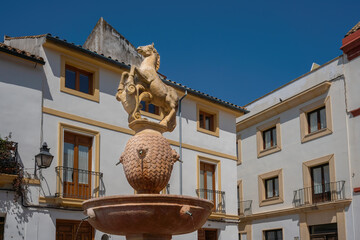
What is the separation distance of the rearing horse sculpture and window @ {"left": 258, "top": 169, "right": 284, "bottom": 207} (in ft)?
56.8

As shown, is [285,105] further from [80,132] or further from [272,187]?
[80,132]

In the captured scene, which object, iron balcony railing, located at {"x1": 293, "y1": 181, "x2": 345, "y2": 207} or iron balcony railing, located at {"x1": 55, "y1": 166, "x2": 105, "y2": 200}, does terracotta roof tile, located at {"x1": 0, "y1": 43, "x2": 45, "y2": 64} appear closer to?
iron balcony railing, located at {"x1": 55, "y1": 166, "x2": 105, "y2": 200}

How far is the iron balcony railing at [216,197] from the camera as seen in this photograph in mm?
20250

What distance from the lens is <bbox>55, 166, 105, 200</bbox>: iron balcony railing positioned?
15.7 m

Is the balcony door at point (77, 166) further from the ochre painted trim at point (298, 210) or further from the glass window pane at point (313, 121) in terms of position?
the glass window pane at point (313, 121)

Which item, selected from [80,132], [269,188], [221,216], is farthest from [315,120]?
[80,132]

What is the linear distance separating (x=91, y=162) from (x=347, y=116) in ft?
36.0

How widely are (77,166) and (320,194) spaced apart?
1134 cm

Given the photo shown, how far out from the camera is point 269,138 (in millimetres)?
26906

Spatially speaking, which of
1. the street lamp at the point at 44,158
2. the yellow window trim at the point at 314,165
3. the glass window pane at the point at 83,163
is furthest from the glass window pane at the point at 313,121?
the street lamp at the point at 44,158

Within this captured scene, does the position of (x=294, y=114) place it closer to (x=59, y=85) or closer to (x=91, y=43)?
(x=91, y=43)

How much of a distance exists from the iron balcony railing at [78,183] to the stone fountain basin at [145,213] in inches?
343

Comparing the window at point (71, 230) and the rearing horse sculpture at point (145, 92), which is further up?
the rearing horse sculpture at point (145, 92)

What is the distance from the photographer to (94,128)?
17.2 m
